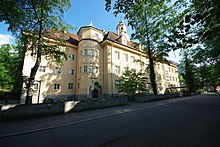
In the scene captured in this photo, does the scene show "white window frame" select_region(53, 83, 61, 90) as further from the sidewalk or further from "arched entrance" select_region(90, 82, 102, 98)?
the sidewalk

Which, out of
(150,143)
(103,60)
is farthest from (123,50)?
(150,143)

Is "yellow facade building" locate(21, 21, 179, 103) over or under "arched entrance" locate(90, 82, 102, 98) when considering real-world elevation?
over

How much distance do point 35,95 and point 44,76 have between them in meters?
3.73

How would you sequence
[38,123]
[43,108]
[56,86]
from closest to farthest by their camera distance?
[38,123] < [43,108] < [56,86]

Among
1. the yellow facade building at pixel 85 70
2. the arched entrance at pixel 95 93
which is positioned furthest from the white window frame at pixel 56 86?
the arched entrance at pixel 95 93

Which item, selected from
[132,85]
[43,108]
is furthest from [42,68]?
[132,85]

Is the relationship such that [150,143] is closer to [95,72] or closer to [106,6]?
[106,6]

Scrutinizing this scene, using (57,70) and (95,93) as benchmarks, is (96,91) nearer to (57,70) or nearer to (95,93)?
(95,93)

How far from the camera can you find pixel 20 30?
32.3 feet

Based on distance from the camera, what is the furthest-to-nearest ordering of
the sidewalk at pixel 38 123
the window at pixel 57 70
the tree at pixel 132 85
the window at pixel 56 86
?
the window at pixel 57 70
the window at pixel 56 86
the tree at pixel 132 85
the sidewalk at pixel 38 123

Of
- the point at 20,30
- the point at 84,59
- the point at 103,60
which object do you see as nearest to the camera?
the point at 20,30

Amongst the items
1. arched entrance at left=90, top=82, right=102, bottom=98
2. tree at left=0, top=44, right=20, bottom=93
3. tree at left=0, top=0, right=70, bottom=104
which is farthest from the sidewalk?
tree at left=0, top=44, right=20, bottom=93

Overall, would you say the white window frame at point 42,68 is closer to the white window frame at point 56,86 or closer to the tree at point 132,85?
the white window frame at point 56,86

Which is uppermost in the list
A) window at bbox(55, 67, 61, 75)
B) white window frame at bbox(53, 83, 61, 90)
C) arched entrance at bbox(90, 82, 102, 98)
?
window at bbox(55, 67, 61, 75)
